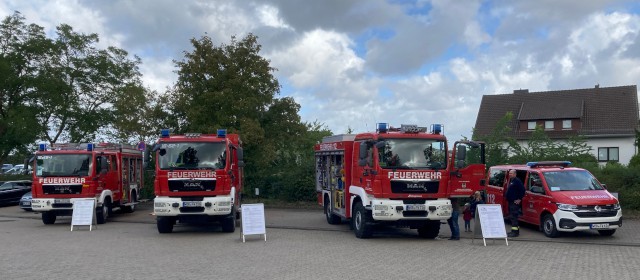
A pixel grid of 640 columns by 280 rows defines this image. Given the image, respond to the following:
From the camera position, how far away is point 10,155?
3862 cm

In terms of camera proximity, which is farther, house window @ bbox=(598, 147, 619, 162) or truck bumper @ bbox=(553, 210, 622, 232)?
house window @ bbox=(598, 147, 619, 162)

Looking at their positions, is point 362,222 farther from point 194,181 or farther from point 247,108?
point 247,108

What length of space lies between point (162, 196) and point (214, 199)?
143 centimetres

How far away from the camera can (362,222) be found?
1548 centimetres

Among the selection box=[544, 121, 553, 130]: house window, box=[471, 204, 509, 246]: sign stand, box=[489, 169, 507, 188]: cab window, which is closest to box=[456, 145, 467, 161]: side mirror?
box=[471, 204, 509, 246]: sign stand

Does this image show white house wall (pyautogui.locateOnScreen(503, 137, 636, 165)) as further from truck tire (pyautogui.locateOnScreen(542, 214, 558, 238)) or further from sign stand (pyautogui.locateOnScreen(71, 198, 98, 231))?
sign stand (pyautogui.locateOnScreen(71, 198, 98, 231))

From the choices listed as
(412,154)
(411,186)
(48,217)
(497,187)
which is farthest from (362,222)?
(48,217)

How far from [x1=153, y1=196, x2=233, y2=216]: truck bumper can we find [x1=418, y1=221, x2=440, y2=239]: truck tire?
17.7ft

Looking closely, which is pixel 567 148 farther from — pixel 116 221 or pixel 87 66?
pixel 87 66

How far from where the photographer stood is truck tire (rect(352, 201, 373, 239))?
604 inches

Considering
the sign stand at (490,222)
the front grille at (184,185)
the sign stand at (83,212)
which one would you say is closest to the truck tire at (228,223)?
the front grille at (184,185)

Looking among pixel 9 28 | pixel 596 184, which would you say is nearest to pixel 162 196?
pixel 596 184

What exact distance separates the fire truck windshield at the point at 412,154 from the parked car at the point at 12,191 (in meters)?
23.7

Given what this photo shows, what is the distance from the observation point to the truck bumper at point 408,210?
1463cm
